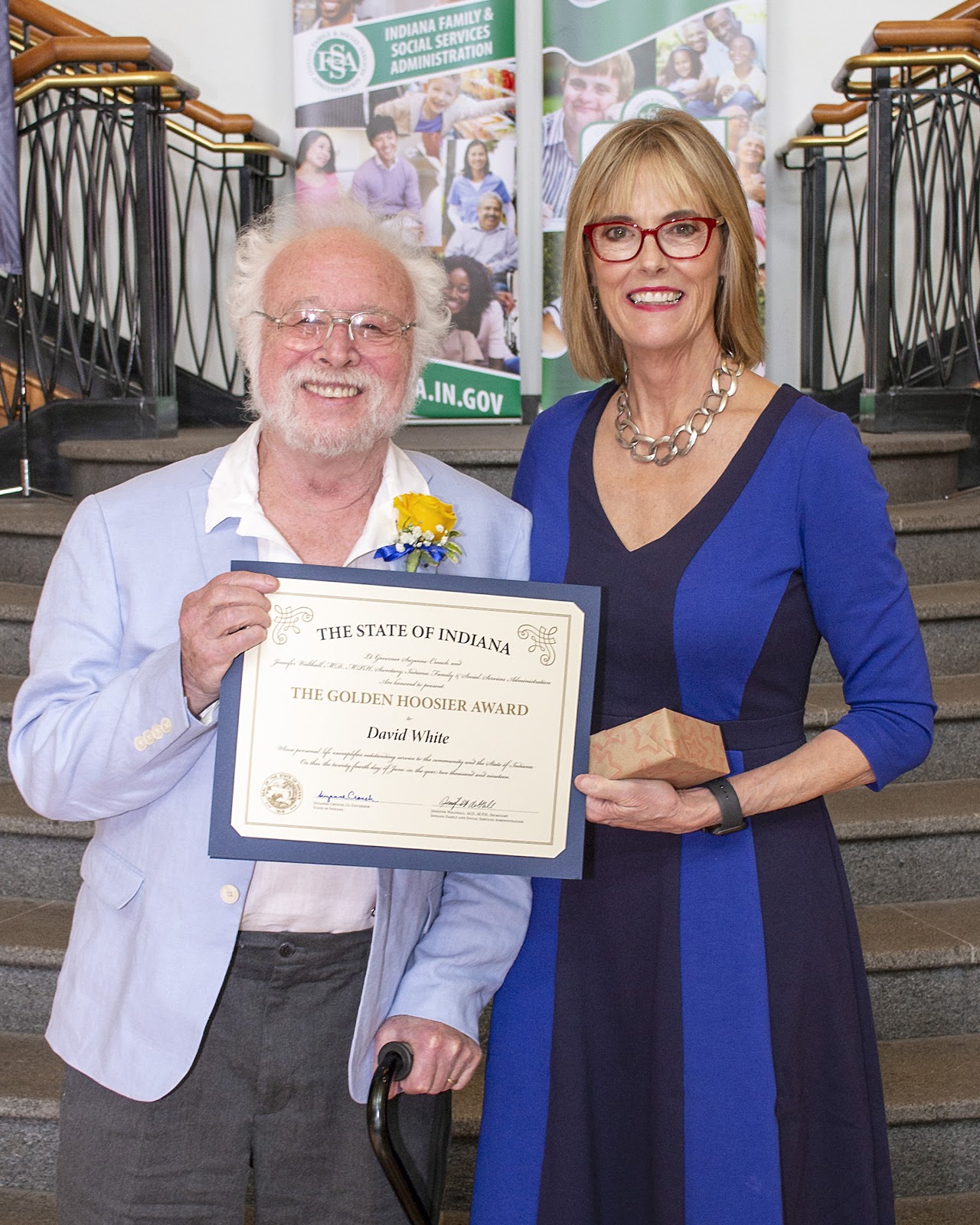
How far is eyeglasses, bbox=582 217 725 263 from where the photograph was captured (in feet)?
5.42

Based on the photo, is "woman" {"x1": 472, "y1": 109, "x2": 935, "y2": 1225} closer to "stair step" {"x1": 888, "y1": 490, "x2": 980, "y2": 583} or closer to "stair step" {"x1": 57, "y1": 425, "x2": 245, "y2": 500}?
"stair step" {"x1": 888, "y1": 490, "x2": 980, "y2": 583}

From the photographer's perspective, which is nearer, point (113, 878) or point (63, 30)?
point (113, 878)

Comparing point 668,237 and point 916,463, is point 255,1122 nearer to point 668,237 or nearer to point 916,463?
point 668,237

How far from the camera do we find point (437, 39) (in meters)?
5.96

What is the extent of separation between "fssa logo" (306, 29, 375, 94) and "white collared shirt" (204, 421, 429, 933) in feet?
16.5

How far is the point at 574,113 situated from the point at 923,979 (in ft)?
15.0

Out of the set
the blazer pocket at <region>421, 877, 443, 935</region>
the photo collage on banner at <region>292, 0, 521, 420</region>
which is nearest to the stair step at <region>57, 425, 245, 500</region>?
the photo collage on banner at <region>292, 0, 521, 420</region>

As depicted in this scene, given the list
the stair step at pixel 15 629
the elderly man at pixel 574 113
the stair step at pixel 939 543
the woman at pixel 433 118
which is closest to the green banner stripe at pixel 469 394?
the woman at pixel 433 118

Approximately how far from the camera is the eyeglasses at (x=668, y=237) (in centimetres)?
165

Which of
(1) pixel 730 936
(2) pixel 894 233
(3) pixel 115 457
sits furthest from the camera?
(2) pixel 894 233

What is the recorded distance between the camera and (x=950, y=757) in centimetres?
337

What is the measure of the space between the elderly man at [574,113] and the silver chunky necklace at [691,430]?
4479 mm

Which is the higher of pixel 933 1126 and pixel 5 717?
pixel 5 717

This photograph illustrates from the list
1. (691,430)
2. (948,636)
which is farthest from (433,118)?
(691,430)
